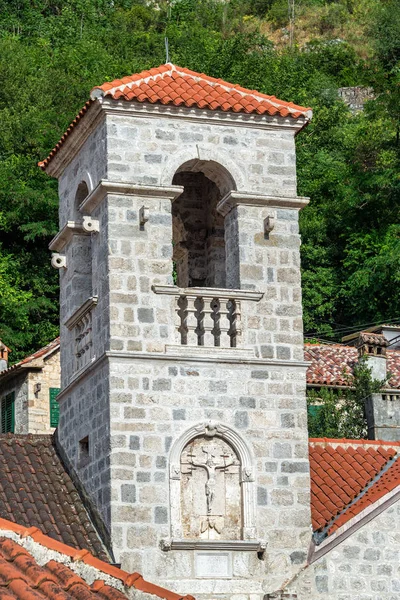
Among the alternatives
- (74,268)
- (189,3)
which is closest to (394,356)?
(74,268)

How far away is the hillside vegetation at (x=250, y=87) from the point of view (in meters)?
39.4

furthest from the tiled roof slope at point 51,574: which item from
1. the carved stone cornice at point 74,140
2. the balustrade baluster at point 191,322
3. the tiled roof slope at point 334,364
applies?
the tiled roof slope at point 334,364

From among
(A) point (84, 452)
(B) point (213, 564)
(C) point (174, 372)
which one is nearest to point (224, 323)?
(C) point (174, 372)

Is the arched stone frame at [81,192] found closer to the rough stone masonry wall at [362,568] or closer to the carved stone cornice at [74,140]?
the carved stone cornice at [74,140]

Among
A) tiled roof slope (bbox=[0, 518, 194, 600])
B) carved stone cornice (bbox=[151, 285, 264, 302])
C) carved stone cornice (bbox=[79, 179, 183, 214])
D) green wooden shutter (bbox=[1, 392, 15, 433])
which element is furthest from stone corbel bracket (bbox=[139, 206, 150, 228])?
green wooden shutter (bbox=[1, 392, 15, 433])

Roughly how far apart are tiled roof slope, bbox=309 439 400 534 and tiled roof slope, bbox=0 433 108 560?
2.92m

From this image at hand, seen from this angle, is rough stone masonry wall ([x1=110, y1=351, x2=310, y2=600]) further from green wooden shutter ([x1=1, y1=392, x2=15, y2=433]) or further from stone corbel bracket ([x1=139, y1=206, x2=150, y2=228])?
green wooden shutter ([x1=1, y1=392, x2=15, y2=433])

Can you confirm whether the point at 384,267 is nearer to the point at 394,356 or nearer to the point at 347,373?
the point at 394,356

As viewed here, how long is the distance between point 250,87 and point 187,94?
3048 centimetres

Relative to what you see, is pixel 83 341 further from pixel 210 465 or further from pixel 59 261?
pixel 210 465

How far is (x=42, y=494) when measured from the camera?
17.0 meters

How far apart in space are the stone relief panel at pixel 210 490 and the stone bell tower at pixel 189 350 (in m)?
0.02

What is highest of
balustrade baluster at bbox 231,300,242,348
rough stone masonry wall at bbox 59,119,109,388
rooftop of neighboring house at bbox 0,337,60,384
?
rooftop of neighboring house at bbox 0,337,60,384

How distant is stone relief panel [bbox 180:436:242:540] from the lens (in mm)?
16344
